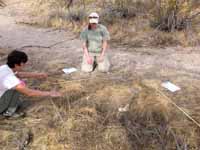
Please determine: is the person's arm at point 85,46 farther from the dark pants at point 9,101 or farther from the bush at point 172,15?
the bush at point 172,15

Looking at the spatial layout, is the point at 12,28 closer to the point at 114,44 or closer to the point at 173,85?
the point at 114,44

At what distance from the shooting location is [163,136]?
9.50 feet

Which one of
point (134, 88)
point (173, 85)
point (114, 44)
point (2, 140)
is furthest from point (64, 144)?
point (114, 44)

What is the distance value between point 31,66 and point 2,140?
5.85 feet

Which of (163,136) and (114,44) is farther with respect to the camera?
(114,44)

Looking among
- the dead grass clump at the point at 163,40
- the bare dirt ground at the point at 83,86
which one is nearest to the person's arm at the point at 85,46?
the bare dirt ground at the point at 83,86

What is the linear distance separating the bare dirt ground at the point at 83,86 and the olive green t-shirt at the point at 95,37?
1.26ft

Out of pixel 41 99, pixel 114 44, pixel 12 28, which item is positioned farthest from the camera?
pixel 12 28

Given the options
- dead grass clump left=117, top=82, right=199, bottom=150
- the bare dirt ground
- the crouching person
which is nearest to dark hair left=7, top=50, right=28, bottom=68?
the crouching person

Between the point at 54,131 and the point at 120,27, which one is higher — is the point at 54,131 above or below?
below

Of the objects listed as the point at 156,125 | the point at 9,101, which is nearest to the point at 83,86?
the point at 9,101

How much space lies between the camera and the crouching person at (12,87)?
2.77m

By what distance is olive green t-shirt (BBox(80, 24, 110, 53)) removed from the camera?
418 cm

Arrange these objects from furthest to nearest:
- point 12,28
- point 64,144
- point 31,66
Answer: point 12,28
point 31,66
point 64,144
